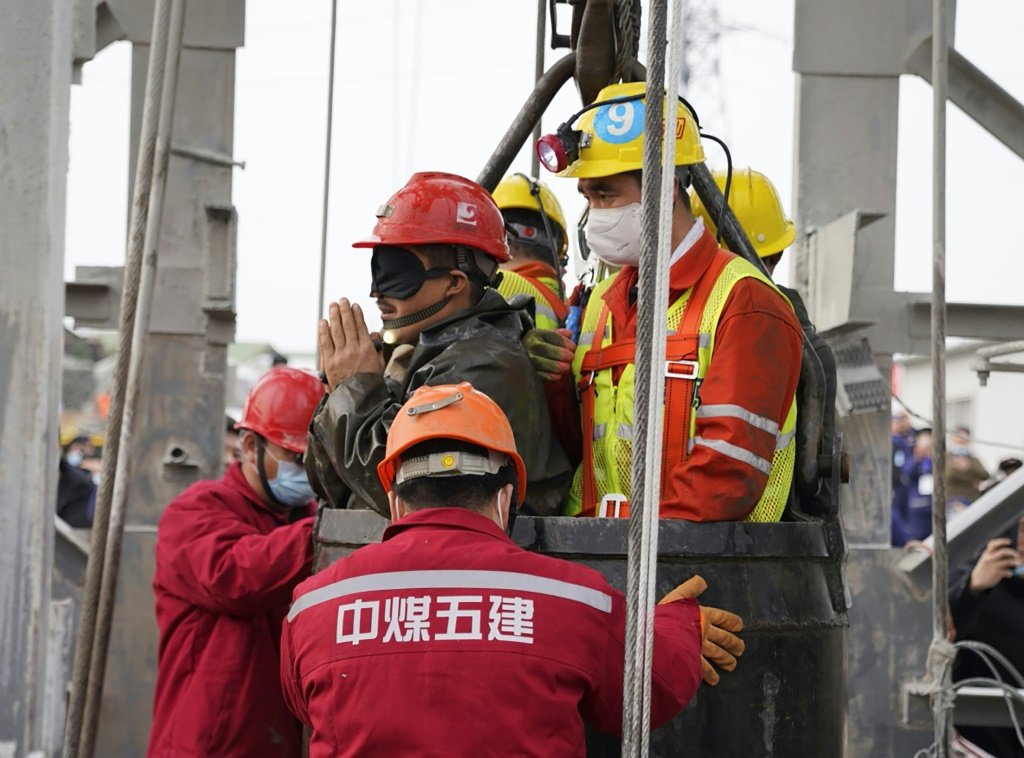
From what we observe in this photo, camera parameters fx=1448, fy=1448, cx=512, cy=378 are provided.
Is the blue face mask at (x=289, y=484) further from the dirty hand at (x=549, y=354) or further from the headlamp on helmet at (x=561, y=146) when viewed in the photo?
the headlamp on helmet at (x=561, y=146)

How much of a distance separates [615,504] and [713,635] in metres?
0.51

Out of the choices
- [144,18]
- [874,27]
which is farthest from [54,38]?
[874,27]

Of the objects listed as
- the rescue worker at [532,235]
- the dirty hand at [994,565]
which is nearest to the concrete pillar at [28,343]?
the rescue worker at [532,235]

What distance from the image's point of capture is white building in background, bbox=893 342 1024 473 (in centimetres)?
2902

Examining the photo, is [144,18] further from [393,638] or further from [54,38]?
[393,638]

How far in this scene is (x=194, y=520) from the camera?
4.58m

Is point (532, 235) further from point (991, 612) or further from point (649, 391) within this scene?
point (649, 391)

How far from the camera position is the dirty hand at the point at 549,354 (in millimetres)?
3422

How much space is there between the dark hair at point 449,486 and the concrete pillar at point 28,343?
3.61ft

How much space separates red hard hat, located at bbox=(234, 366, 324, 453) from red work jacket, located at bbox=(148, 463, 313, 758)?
0.99 feet

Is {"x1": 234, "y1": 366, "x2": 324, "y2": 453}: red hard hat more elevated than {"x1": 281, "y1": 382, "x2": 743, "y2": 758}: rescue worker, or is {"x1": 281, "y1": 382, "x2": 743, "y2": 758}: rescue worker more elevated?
{"x1": 234, "y1": 366, "x2": 324, "y2": 453}: red hard hat

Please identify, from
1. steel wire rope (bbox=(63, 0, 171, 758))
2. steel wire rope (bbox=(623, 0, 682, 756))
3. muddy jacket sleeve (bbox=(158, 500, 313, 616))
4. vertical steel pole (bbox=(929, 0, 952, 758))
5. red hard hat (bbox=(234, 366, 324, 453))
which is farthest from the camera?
red hard hat (bbox=(234, 366, 324, 453))

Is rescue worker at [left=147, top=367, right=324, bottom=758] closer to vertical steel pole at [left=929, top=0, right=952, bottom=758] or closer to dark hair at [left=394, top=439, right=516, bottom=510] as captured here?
dark hair at [left=394, top=439, right=516, bottom=510]

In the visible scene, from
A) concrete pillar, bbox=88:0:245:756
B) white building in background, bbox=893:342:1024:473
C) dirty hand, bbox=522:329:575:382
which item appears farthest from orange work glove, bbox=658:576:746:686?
white building in background, bbox=893:342:1024:473
